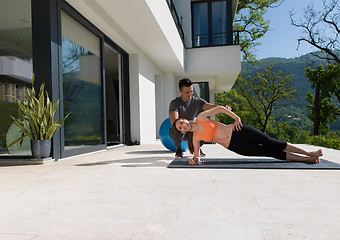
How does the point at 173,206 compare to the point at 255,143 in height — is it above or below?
below

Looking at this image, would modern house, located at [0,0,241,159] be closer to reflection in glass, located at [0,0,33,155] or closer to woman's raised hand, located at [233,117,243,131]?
reflection in glass, located at [0,0,33,155]

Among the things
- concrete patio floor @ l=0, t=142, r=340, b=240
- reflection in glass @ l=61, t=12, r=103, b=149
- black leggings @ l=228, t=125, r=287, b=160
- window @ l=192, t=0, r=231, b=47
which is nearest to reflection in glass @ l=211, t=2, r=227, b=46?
window @ l=192, t=0, r=231, b=47

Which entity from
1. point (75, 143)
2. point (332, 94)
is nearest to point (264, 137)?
point (75, 143)

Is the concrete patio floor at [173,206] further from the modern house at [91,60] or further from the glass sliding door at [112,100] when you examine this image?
the glass sliding door at [112,100]

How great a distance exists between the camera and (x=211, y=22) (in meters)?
11.0

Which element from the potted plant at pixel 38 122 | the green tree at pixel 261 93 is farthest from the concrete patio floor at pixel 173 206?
the green tree at pixel 261 93

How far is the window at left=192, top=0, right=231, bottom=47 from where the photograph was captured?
10836mm

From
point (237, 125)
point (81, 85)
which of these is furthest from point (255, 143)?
point (81, 85)

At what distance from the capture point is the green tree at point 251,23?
18.9 metres

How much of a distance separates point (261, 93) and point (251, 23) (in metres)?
6.30

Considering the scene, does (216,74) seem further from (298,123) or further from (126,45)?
(298,123)

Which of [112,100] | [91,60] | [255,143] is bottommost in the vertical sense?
[255,143]

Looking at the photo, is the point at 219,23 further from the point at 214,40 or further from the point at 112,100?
the point at 112,100

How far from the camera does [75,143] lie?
4.38 metres
